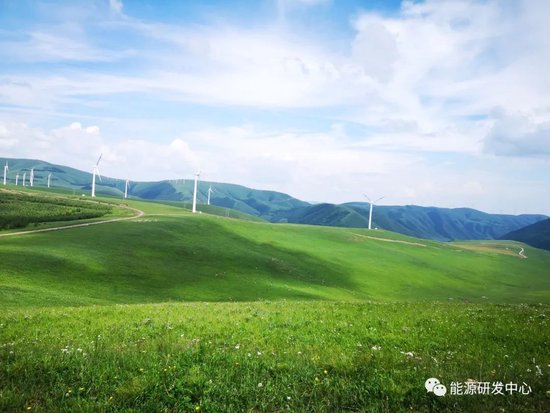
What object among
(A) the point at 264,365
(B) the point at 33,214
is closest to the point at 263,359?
(A) the point at 264,365

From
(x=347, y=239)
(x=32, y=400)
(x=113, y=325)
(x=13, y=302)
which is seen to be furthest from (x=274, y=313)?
(x=347, y=239)

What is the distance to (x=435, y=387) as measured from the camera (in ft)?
32.7

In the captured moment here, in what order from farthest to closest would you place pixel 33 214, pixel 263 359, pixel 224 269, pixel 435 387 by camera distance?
pixel 33 214 → pixel 224 269 → pixel 263 359 → pixel 435 387

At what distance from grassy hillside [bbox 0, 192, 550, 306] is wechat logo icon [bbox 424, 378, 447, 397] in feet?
116

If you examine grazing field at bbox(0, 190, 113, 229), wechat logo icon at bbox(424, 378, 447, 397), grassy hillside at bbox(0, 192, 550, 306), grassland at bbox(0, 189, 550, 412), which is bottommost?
grassy hillside at bbox(0, 192, 550, 306)

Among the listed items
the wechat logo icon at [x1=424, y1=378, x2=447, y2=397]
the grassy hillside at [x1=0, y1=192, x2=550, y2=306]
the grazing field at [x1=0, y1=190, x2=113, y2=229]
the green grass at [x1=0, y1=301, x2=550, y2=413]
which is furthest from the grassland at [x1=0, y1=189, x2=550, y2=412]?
the grazing field at [x1=0, y1=190, x2=113, y2=229]

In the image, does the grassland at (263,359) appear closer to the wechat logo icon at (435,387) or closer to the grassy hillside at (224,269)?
the wechat logo icon at (435,387)

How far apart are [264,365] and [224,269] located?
224 ft

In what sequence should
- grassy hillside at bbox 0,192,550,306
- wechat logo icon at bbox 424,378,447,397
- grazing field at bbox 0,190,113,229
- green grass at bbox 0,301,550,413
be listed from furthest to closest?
grazing field at bbox 0,190,113,229
grassy hillside at bbox 0,192,550,306
wechat logo icon at bbox 424,378,447,397
green grass at bbox 0,301,550,413

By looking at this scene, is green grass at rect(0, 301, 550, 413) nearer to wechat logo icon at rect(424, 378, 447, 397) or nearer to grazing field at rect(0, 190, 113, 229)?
wechat logo icon at rect(424, 378, 447, 397)

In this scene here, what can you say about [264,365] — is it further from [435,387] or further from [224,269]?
[224,269]

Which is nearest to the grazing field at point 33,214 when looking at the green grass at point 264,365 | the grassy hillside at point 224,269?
the grassy hillside at point 224,269

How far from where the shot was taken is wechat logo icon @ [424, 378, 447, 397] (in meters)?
9.75

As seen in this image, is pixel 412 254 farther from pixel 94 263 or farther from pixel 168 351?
pixel 168 351
